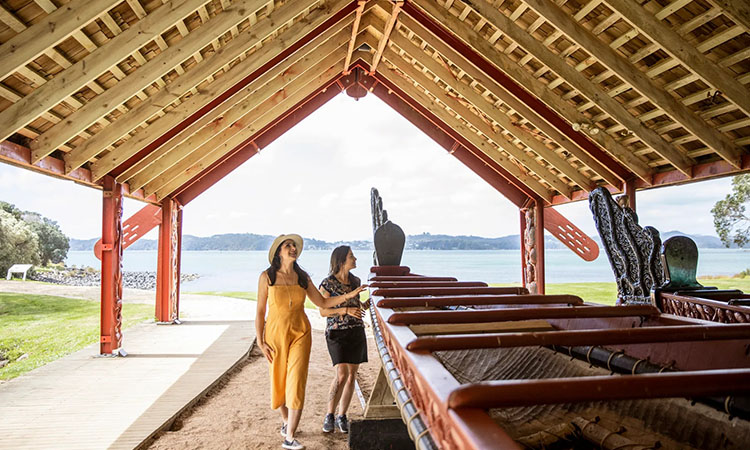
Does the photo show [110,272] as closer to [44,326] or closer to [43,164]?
[43,164]

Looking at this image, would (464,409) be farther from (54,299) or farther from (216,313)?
(54,299)

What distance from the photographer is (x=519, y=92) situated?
6.84 meters

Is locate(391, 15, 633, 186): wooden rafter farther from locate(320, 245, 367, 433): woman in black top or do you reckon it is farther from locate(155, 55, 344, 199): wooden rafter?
locate(320, 245, 367, 433): woman in black top

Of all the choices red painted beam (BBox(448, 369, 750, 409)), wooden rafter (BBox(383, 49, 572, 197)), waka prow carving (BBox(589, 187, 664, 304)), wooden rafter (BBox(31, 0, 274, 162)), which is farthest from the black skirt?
wooden rafter (BBox(383, 49, 572, 197))

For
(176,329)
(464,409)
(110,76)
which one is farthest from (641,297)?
(176,329)

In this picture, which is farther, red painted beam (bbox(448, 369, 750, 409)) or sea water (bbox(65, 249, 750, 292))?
sea water (bbox(65, 249, 750, 292))

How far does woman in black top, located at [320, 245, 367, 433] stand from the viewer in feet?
12.3

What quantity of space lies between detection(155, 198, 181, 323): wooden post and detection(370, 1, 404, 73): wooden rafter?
5.10 m

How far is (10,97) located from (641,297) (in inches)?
221

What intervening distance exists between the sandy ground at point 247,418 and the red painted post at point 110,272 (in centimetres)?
194

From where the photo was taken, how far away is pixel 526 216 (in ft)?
33.6

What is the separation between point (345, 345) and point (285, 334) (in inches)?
23.7

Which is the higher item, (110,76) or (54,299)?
(110,76)

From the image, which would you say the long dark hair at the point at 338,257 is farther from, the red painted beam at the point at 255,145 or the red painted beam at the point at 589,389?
the red painted beam at the point at 255,145
